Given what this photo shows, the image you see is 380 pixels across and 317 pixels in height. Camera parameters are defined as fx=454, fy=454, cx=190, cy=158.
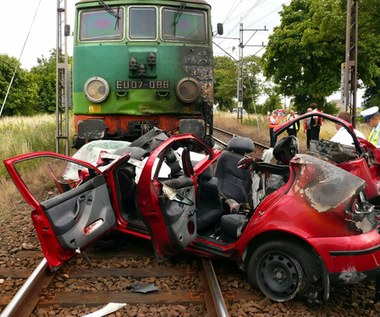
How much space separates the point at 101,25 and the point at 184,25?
159 centimetres

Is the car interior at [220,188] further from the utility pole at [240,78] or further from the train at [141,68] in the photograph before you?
the utility pole at [240,78]

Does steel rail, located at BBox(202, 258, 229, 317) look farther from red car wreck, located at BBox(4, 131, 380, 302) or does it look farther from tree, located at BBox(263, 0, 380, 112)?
tree, located at BBox(263, 0, 380, 112)

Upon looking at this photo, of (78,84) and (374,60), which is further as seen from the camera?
(374,60)

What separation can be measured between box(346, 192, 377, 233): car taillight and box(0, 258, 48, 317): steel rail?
8.58ft

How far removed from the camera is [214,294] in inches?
147

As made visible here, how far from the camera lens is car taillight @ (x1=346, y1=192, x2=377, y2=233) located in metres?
3.52

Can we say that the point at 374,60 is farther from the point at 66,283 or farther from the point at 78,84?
the point at 66,283

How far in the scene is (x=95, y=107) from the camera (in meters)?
8.33

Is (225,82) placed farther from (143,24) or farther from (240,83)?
(143,24)

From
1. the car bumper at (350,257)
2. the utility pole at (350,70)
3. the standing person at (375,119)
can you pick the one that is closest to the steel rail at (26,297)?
the car bumper at (350,257)

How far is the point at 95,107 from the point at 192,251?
4584mm

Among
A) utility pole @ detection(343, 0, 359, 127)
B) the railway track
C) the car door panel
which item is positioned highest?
utility pole @ detection(343, 0, 359, 127)

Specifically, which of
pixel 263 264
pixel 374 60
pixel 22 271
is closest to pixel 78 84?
pixel 22 271

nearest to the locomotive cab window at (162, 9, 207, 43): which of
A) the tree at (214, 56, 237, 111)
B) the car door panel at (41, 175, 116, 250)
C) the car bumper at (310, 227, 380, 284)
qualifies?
the car door panel at (41, 175, 116, 250)
